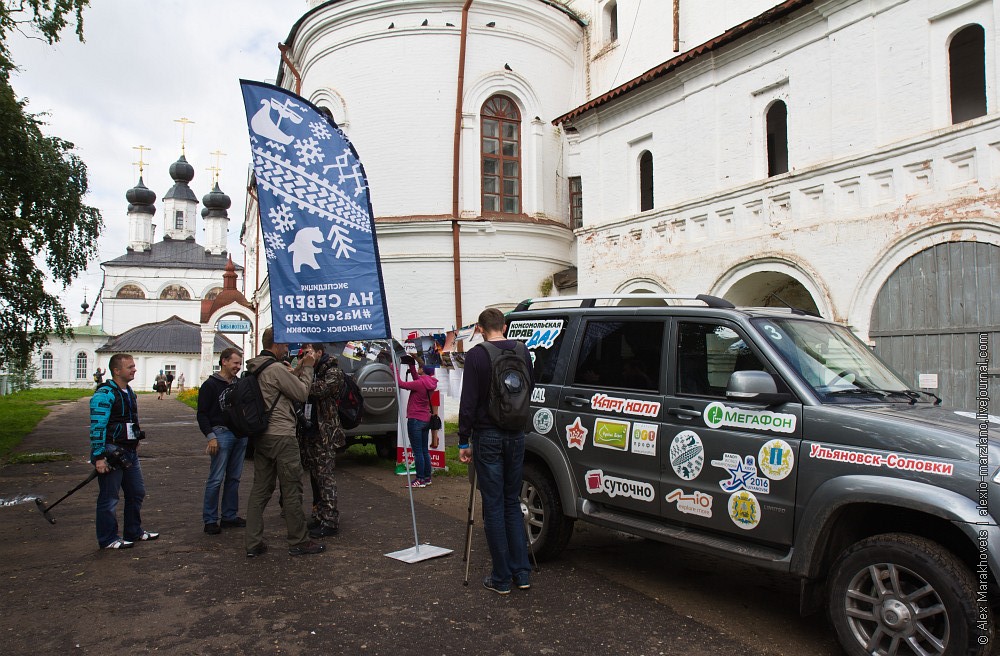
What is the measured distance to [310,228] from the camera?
22.4 ft

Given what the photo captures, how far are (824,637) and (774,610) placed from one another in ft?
1.72

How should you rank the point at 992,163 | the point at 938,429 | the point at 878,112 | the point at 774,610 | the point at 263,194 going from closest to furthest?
1. the point at 938,429
2. the point at 774,610
3. the point at 263,194
4. the point at 992,163
5. the point at 878,112

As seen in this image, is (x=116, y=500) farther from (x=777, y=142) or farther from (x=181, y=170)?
(x=181, y=170)

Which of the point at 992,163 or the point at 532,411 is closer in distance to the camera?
the point at 532,411

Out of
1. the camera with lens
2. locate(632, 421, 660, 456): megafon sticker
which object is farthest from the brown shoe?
locate(632, 421, 660, 456): megafon sticker

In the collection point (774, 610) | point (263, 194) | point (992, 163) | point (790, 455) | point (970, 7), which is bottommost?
point (774, 610)

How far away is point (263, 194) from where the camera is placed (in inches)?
265

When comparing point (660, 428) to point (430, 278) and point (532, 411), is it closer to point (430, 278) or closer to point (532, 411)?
point (532, 411)

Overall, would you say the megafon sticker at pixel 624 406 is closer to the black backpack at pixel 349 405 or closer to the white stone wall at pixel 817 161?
the black backpack at pixel 349 405

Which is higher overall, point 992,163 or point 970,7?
point 970,7

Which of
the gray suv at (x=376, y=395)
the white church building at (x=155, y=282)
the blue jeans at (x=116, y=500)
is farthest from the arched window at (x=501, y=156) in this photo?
the white church building at (x=155, y=282)

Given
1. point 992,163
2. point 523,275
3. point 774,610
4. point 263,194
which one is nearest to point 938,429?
point 774,610

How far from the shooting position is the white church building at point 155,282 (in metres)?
74.8

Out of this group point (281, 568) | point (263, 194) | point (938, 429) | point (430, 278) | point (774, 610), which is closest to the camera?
point (938, 429)
